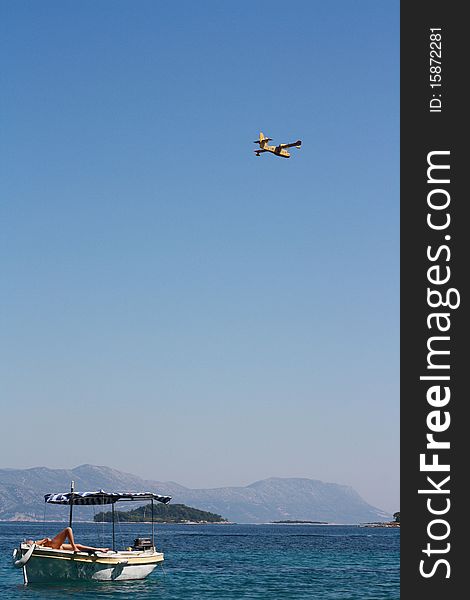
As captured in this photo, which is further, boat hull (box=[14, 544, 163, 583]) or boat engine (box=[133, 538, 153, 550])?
boat engine (box=[133, 538, 153, 550])

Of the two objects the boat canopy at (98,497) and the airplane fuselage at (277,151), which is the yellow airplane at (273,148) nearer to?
the airplane fuselage at (277,151)

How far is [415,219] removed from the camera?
66.4 feet

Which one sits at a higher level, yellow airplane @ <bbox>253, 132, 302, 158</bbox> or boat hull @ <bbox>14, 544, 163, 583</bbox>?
yellow airplane @ <bbox>253, 132, 302, 158</bbox>

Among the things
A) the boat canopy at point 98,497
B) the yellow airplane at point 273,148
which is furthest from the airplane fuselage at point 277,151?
the boat canopy at point 98,497

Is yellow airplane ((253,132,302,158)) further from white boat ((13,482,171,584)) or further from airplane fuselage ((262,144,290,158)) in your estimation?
white boat ((13,482,171,584))

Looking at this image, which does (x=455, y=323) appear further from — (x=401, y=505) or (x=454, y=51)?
(x=454, y=51)

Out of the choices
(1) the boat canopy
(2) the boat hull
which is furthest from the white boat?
(1) the boat canopy

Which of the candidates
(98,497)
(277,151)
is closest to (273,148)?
(277,151)

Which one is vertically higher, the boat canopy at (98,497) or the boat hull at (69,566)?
the boat canopy at (98,497)

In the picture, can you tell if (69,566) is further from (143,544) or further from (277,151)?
(277,151)

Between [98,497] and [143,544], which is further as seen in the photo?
[98,497]

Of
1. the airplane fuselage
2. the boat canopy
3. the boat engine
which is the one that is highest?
the airplane fuselage

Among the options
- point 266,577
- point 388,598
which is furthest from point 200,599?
point 266,577

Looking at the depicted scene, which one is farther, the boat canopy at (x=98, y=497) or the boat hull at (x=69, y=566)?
the boat canopy at (x=98, y=497)
